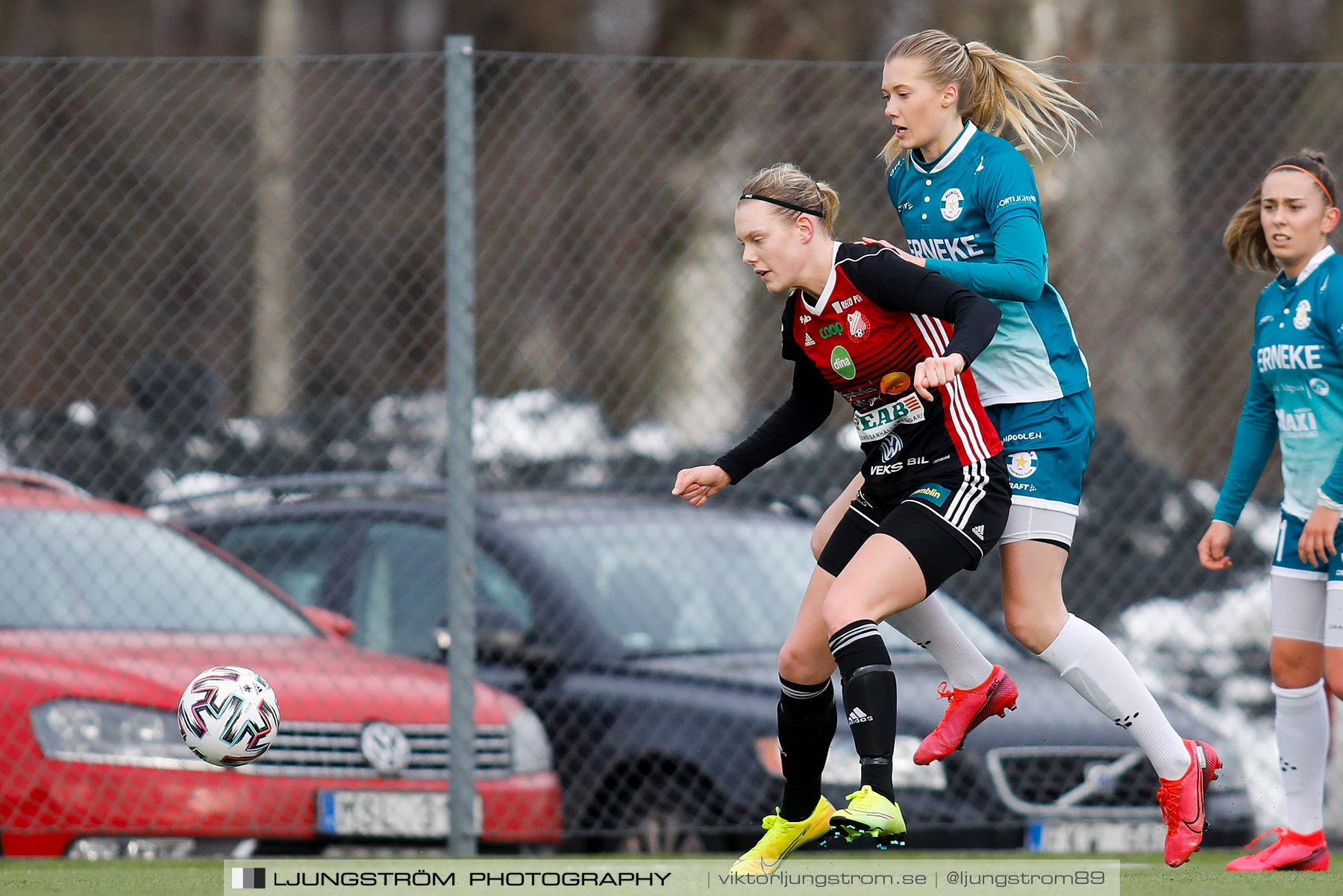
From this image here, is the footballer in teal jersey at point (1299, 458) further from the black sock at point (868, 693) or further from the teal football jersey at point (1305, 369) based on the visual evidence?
the black sock at point (868, 693)

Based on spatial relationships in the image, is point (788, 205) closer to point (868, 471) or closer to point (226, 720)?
point (868, 471)

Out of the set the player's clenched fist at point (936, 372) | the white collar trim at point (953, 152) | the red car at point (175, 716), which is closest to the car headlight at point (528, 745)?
the red car at point (175, 716)

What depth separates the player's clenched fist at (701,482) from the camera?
488 centimetres

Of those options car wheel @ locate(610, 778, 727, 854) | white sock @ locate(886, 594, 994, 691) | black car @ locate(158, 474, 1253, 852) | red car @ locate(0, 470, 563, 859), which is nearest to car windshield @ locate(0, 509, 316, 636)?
red car @ locate(0, 470, 563, 859)

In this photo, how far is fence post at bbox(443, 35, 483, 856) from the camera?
255 inches

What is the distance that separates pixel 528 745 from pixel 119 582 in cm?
168

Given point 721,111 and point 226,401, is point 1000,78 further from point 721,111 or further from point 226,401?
point 721,111

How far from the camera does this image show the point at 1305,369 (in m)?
5.29

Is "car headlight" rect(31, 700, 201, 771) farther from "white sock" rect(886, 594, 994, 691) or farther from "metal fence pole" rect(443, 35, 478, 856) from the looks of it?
"white sock" rect(886, 594, 994, 691)

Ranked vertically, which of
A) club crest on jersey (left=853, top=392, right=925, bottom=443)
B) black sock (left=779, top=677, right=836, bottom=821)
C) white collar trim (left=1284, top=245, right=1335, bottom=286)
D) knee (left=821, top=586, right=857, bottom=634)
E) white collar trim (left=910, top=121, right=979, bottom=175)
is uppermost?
white collar trim (left=910, top=121, right=979, bottom=175)

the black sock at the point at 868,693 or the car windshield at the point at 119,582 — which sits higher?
the car windshield at the point at 119,582

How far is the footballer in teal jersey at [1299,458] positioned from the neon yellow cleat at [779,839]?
146cm

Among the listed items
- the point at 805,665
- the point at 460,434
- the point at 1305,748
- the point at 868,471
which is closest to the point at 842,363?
the point at 868,471

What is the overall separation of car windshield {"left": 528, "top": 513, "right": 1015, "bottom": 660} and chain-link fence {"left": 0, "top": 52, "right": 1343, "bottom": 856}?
0.01 meters
